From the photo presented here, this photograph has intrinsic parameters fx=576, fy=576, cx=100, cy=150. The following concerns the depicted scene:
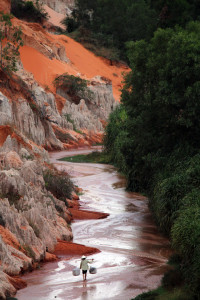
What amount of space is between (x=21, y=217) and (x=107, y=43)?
69685 millimetres

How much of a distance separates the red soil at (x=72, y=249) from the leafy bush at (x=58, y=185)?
A: 6.47 metres

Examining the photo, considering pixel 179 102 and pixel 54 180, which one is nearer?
pixel 179 102

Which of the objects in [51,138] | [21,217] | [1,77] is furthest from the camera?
[51,138]

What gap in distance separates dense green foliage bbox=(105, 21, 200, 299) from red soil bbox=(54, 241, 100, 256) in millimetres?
3123

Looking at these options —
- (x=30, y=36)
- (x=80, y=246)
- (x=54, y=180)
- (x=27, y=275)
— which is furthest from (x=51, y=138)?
(x=27, y=275)

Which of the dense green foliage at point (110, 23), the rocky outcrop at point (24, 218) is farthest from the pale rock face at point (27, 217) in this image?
the dense green foliage at point (110, 23)

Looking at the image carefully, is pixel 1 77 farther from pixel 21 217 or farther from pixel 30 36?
pixel 21 217

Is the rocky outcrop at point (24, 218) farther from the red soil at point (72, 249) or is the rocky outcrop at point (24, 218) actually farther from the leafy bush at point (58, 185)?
the leafy bush at point (58, 185)

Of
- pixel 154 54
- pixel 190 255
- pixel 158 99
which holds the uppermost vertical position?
pixel 154 54

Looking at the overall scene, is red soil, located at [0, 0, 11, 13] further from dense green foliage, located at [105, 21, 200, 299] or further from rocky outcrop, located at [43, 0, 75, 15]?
rocky outcrop, located at [43, 0, 75, 15]

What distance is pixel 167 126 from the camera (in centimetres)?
2611

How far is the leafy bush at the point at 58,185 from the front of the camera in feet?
87.6

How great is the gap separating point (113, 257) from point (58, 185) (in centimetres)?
790

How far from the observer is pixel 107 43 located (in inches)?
3393
